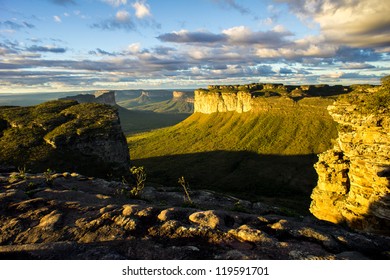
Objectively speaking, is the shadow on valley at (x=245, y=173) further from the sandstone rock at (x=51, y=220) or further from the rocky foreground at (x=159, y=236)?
the sandstone rock at (x=51, y=220)

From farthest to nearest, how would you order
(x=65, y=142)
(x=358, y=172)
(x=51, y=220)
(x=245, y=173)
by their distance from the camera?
1. (x=245, y=173)
2. (x=65, y=142)
3. (x=358, y=172)
4. (x=51, y=220)

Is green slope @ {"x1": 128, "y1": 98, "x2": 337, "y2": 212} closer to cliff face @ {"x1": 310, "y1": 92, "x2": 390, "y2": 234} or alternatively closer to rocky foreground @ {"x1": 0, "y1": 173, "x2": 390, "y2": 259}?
cliff face @ {"x1": 310, "y1": 92, "x2": 390, "y2": 234}

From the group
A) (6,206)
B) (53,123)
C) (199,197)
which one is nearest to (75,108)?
(53,123)

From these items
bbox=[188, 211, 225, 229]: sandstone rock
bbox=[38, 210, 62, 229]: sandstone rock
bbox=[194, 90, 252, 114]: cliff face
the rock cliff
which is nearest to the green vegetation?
bbox=[188, 211, 225, 229]: sandstone rock

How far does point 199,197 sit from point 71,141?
139 ft

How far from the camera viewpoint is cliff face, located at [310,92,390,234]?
80.7 feet

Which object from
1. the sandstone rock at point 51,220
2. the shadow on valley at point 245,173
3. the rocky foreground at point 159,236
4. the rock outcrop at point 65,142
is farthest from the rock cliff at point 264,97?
the sandstone rock at point 51,220

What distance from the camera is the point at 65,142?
59719 millimetres

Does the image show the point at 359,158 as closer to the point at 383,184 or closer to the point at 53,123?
the point at 383,184

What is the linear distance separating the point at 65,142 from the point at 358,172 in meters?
53.6

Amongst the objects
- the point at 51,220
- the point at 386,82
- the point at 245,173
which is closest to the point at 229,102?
the point at 245,173

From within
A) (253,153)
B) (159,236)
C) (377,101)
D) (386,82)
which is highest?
(386,82)

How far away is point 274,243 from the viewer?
11.9m

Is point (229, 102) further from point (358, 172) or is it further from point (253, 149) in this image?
point (358, 172)
